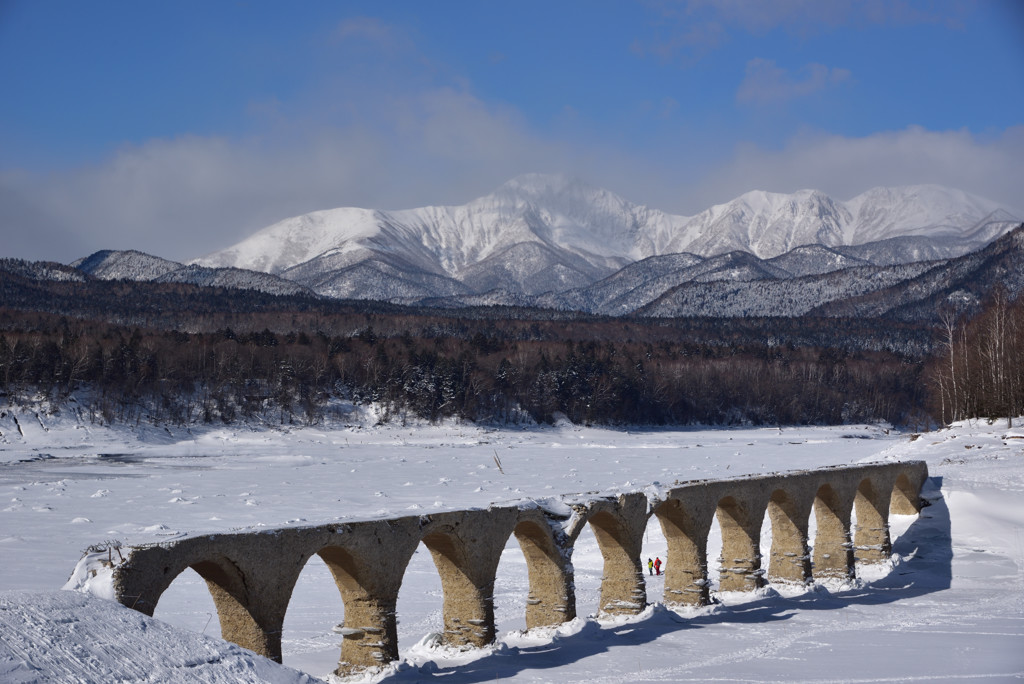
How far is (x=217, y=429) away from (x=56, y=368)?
1356 centimetres

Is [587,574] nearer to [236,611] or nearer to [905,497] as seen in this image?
[905,497]

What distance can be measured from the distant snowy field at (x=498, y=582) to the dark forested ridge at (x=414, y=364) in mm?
10019

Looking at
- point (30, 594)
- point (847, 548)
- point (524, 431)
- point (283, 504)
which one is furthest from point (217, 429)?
point (30, 594)

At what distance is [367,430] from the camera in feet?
279

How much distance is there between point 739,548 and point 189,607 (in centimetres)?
1711

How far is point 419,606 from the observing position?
28562 millimetres

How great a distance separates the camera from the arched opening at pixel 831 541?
112ft

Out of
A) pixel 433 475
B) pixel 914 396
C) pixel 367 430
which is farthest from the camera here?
pixel 914 396

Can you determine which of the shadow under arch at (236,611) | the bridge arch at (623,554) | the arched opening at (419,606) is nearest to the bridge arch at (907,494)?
the bridge arch at (623,554)

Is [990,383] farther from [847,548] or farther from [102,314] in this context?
[102,314]

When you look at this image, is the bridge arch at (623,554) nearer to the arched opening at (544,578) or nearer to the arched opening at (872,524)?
the arched opening at (544,578)

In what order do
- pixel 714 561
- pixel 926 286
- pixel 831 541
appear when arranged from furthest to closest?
1. pixel 926 286
2. pixel 831 541
3. pixel 714 561

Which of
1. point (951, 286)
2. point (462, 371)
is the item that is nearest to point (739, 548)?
point (462, 371)

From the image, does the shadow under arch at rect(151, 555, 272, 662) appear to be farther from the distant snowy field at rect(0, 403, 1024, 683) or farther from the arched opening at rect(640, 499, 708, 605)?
the arched opening at rect(640, 499, 708, 605)
